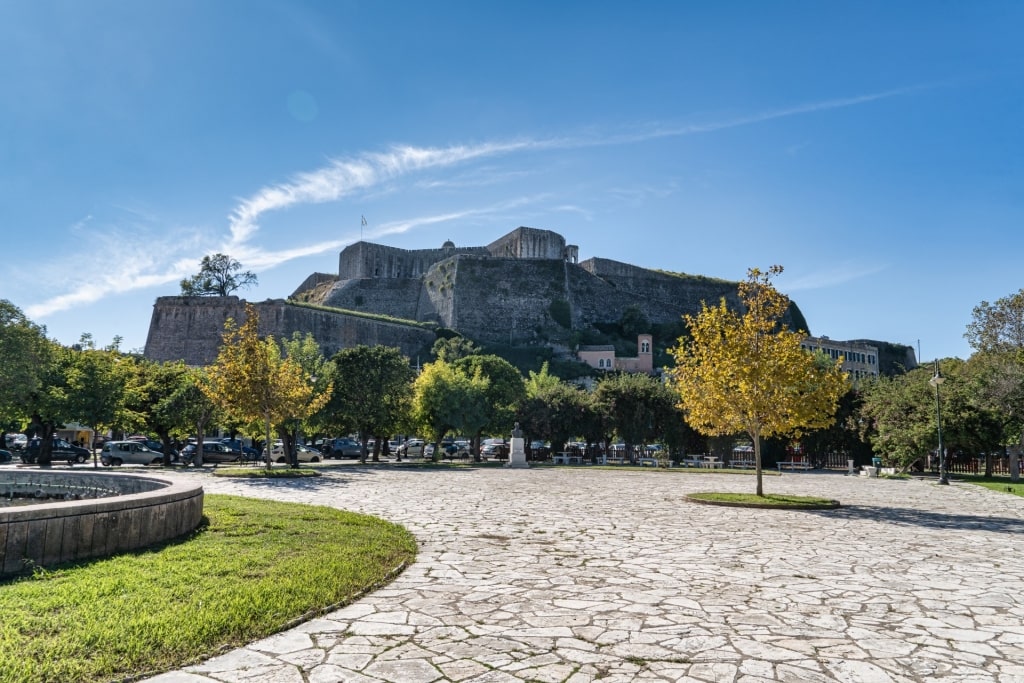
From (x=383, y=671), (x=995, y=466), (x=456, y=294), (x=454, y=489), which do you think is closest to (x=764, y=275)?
(x=454, y=489)

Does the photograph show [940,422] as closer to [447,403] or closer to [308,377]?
[447,403]

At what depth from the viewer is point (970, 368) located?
3353 cm

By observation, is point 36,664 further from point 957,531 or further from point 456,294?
point 456,294

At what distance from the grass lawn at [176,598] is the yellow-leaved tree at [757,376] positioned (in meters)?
10.1

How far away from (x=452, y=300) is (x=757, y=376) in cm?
7902

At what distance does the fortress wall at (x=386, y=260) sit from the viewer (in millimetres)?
A: 104875

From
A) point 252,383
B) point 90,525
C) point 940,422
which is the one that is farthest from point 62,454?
point 940,422

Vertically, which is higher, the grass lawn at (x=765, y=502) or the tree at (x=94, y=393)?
the tree at (x=94, y=393)

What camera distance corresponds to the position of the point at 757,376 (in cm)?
1620

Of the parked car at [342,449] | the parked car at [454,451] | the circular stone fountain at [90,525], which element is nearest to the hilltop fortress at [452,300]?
the parked car at [454,451]

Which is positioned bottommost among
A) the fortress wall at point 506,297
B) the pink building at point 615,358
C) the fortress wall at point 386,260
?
the pink building at point 615,358

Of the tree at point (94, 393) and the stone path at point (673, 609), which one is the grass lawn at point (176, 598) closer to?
the stone path at point (673, 609)

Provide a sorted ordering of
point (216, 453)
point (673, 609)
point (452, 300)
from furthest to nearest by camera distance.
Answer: point (452, 300)
point (216, 453)
point (673, 609)

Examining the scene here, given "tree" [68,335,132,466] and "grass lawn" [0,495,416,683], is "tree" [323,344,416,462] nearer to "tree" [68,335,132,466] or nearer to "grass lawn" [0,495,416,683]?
"tree" [68,335,132,466]
